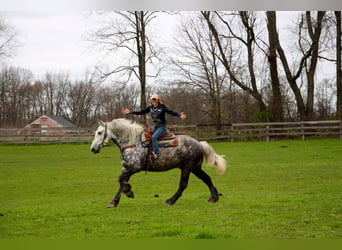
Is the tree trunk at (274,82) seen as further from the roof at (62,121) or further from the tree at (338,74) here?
the roof at (62,121)

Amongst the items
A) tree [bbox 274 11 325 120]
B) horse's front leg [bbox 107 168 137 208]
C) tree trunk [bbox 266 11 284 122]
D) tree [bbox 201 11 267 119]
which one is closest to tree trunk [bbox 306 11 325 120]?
tree [bbox 274 11 325 120]

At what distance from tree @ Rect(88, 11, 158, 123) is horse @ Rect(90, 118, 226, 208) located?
5.63 feet

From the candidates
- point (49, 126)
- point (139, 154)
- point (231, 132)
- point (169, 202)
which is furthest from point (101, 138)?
point (231, 132)

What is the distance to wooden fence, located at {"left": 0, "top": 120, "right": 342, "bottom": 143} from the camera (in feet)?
25.7

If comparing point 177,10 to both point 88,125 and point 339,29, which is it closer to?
point 88,125

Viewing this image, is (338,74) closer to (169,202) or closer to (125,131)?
(169,202)

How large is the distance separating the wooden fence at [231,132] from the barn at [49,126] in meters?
0.02

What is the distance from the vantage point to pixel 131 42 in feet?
27.5

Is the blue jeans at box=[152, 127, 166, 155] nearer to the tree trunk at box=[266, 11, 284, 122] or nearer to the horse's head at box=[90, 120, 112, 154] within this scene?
the horse's head at box=[90, 120, 112, 154]

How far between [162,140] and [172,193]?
1.19 m

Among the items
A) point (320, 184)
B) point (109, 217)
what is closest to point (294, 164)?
point (320, 184)

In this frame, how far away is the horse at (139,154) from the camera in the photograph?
6301mm

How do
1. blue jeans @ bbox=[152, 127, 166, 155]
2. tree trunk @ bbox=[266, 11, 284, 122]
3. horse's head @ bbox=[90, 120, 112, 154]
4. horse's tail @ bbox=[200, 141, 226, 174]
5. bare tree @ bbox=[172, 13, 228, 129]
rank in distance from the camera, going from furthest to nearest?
tree trunk @ bbox=[266, 11, 284, 122] < bare tree @ bbox=[172, 13, 228, 129] < horse's tail @ bbox=[200, 141, 226, 174] < blue jeans @ bbox=[152, 127, 166, 155] < horse's head @ bbox=[90, 120, 112, 154]

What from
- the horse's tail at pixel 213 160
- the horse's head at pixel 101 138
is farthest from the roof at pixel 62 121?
the horse's tail at pixel 213 160
